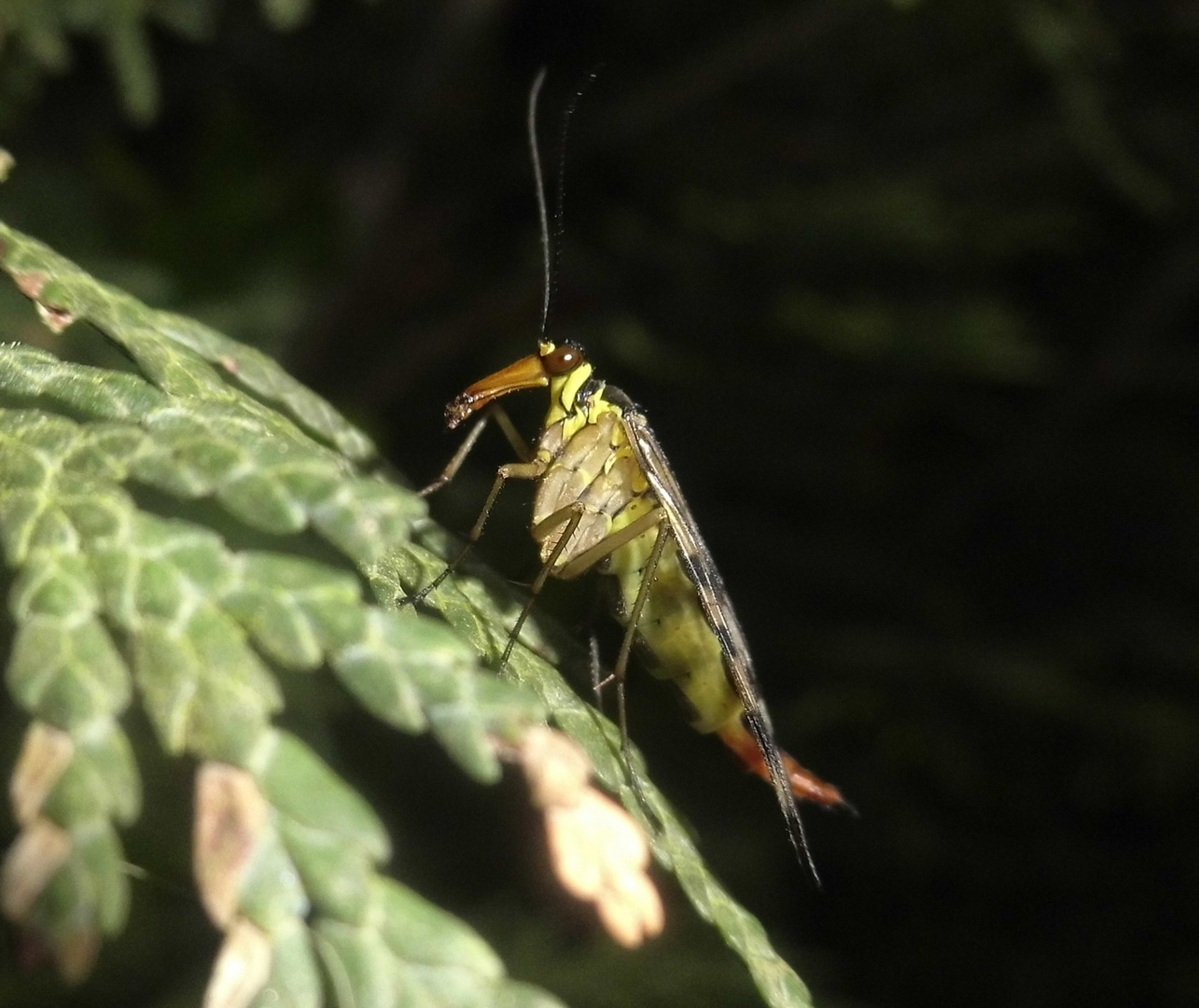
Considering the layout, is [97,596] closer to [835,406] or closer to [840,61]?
[835,406]

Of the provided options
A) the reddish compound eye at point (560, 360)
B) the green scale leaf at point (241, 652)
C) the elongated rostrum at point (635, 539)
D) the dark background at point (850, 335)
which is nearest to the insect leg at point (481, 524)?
the elongated rostrum at point (635, 539)

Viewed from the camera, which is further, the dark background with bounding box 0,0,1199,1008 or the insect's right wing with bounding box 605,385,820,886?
the dark background with bounding box 0,0,1199,1008

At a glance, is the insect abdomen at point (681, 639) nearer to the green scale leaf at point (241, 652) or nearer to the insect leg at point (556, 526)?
the insect leg at point (556, 526)

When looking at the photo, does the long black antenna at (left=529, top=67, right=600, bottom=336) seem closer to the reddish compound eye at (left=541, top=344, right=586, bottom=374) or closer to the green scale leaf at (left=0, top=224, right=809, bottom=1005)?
the reddish compound eye at (left=541, top=344, right=586, bottom=374)

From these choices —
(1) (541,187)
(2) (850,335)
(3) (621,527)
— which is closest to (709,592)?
(3) (621,527)

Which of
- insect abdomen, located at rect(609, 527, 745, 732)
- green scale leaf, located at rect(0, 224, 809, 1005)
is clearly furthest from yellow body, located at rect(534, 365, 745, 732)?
green scale leaf, located at rect(0, 224, 809, 1005)

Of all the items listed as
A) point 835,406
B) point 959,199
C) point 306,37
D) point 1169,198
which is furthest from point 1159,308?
point 306,37

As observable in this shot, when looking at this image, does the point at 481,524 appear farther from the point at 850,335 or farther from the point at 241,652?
the point at 850,335
